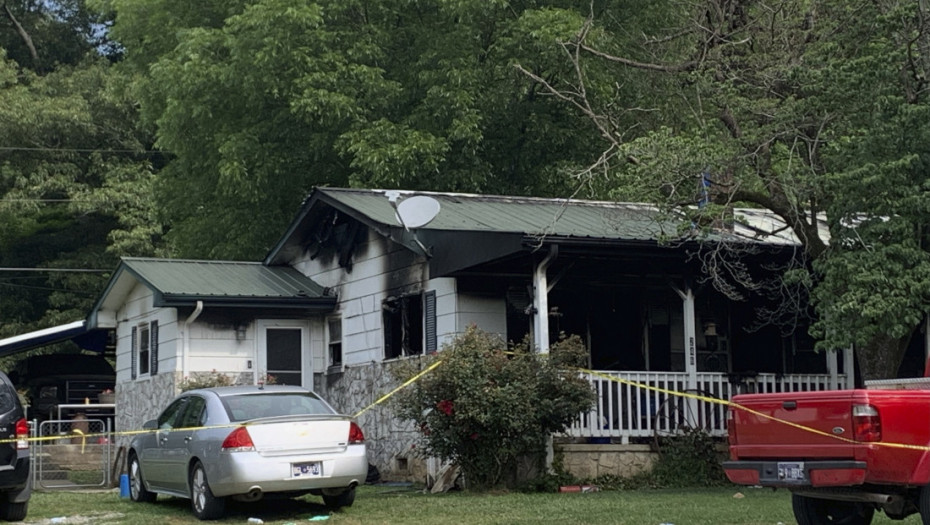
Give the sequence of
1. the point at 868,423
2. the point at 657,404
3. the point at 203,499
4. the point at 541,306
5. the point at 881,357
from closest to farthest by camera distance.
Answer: the point at 868,423
the point at 203,499
the point at 881,357
the point at 541,306
the point at 657,404

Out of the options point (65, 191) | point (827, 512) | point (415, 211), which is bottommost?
point (827, 512)

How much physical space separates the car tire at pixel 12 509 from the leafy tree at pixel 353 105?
548 inches

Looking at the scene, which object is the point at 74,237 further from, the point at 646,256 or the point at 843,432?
the point at 843,432

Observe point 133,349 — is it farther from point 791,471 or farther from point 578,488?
point 791,471

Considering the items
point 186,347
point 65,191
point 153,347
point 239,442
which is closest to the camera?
point 239,442

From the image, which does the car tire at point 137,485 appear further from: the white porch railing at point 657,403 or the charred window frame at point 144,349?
the charred window frame at point 144,349

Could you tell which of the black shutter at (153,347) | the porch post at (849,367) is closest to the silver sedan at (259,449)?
the black shutter at (153,347)

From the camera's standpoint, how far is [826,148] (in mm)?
16734

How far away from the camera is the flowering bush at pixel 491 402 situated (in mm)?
16141

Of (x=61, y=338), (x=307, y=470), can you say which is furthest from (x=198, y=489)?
(x=61, y=338)

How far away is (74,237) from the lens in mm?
39469

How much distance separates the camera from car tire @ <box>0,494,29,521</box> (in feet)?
46.3

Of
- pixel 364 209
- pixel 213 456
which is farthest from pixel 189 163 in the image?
pixel 213 456

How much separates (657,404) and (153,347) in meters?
9.19
